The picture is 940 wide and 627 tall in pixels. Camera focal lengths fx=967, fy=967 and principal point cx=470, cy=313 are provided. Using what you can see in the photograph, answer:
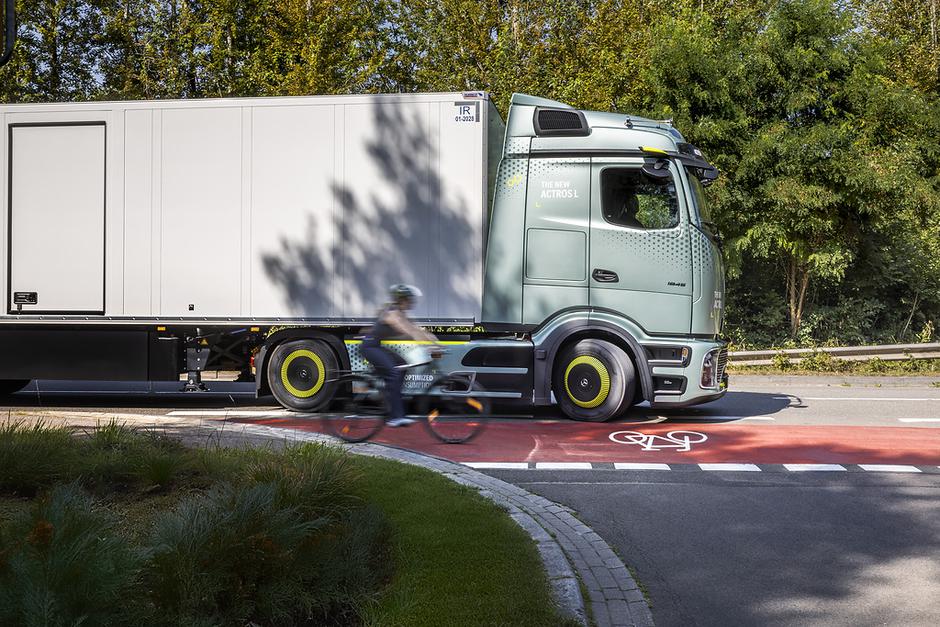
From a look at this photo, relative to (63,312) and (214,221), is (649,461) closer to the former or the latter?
(214,221)

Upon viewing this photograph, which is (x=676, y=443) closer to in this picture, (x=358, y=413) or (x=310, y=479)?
(x=358, y=413)

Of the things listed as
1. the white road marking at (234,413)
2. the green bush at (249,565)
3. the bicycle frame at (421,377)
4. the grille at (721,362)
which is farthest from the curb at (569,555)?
the grille at (721,362)

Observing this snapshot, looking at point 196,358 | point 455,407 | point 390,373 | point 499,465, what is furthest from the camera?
point 196,358

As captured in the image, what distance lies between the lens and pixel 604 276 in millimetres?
11156

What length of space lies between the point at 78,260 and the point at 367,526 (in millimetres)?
7891

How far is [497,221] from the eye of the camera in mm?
11383

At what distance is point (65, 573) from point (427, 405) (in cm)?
706

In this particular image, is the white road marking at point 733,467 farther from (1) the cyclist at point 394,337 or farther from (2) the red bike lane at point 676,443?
(1) the cyclist at point 394,337

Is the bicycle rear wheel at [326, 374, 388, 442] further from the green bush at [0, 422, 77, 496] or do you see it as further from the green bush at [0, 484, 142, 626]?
the green bush at [0, 484, 142, 626]

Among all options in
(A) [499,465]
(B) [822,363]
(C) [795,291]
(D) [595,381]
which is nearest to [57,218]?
(A) [499,465]

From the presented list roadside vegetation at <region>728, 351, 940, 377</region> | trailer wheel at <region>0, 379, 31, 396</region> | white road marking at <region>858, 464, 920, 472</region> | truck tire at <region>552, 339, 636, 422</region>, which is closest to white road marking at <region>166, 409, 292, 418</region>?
trailer wheel at <region>0, 379, 31, 396</region>

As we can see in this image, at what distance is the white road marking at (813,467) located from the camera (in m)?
8.51

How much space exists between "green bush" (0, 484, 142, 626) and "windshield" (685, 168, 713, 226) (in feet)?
28.3

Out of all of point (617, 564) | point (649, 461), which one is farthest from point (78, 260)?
point (617, 564)
